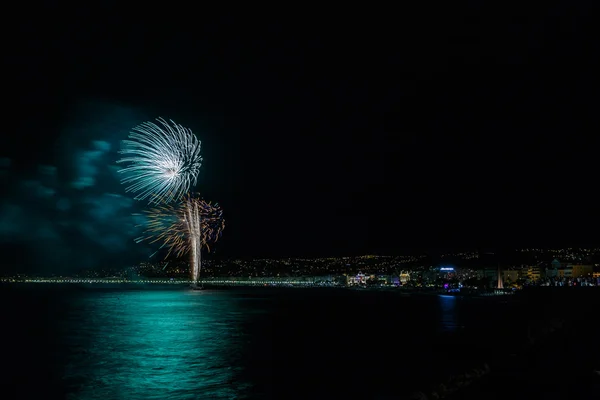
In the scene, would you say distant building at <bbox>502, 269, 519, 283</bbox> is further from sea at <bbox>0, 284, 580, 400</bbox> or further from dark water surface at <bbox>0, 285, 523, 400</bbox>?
dark water surface at <bbox>0, 285, 523, 400</bbox>

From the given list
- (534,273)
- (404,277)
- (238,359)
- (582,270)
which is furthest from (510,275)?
(238,359)

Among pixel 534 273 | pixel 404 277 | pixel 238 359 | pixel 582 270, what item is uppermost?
pixel 238 359

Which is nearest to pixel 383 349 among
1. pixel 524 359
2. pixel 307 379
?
pixel 307 379

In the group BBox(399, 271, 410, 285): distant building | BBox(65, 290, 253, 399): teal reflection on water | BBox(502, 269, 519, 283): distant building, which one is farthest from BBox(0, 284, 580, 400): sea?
BBox(399, 271, 410, 285): distant building

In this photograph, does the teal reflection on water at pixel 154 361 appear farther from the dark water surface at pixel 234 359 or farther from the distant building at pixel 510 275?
the distant building at pixel 510 275

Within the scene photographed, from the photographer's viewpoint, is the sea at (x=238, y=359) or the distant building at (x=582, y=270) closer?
the sea at (x=238, y=359)

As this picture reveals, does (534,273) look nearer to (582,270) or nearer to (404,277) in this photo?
(582,270)

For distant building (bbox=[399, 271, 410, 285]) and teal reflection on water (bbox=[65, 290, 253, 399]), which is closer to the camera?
teal reflection on water (bbox=[65, 290, 253, 399])

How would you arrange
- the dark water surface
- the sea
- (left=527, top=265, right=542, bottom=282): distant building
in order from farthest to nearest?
1. (left=527, top=265, right=542, bottom=282): distant building
2. the dark water surface
3. the sea

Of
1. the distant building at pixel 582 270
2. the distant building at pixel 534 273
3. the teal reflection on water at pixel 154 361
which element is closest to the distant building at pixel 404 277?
the distant building at pixel 534 273

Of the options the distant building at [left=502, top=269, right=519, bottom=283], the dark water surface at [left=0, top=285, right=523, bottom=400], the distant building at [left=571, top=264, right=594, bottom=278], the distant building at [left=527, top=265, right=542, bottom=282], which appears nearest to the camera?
the dark water surface at [left=0, top=285, right=523, bottom=400]

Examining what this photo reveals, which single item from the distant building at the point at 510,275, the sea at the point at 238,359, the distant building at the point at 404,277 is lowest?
the distant building at the point at 404,277

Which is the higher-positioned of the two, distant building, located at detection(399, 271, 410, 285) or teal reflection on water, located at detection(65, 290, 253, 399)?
teal reflection on water, located at detection(65, 290, 253, 399)

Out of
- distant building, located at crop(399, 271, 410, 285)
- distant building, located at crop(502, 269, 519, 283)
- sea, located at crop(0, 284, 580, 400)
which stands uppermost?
sea, located at crop(0, 284, 580, 400)
